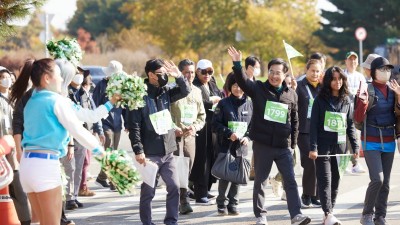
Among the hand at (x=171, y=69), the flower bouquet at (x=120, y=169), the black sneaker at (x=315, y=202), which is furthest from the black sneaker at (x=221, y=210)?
the flower bouquet at (x=120, y=169)

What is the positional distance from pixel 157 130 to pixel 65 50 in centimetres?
131

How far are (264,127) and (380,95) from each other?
128 cm

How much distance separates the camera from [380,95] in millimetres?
10070

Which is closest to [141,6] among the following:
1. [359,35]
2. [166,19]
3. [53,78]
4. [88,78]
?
[166,19]

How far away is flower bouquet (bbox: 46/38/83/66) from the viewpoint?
9602 mm

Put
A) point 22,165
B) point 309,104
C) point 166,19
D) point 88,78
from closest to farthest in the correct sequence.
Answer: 1. point 22,165
2. point 309,104
3. point 88,78
4. point 166,19

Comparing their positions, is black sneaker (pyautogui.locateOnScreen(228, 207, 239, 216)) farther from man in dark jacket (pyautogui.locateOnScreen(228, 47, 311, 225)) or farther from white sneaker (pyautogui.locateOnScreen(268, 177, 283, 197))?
man in dark jacket (pyautogui.locateOnScreen(228, 47, 311, 225))

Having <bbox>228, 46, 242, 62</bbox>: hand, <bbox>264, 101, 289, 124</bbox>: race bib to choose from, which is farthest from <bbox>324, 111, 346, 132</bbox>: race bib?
<bbox>228, 46, 242, 62</bbox>: hand

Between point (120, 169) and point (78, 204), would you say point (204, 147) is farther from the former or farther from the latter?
point (120, 169)

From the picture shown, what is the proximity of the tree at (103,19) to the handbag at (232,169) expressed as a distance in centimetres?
8277

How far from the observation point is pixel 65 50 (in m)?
9.66

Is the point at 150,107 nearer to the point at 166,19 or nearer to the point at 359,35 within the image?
the point at 359,35

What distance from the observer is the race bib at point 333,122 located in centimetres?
1032

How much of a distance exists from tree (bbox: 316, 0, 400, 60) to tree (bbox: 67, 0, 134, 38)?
30796 mm
